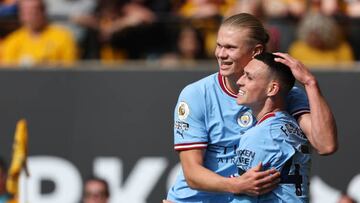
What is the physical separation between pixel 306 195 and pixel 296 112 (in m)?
0.46

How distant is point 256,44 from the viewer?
5.85 m

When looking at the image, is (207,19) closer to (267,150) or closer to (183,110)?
(183,110)

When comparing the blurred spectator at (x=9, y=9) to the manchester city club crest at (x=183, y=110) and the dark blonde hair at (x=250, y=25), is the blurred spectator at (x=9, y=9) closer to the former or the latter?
the manchester city club crest at (x=183, y=110)

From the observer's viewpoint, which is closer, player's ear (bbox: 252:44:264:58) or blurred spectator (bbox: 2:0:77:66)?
player's ear (bbox: 252:44:264:58)

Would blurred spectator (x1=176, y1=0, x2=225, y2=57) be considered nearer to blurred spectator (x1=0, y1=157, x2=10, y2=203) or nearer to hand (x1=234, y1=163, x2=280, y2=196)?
blurred spectator (x1=0, y1=157, x2=10, y2=203)

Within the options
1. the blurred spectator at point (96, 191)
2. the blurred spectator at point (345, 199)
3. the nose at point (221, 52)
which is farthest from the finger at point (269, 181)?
the blurred spectator at point (96, 191)

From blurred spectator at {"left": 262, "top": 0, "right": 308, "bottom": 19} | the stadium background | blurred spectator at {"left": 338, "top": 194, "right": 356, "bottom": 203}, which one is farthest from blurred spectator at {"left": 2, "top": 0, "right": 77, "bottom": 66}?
blurred spectator at {"left": 338, "top": 194, "right": 356, "bottom": 203}

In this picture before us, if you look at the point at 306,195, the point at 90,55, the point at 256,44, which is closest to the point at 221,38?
the point at 256,44

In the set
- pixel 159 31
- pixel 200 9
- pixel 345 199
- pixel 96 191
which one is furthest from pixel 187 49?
pixel 345 199

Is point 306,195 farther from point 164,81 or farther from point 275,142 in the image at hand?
point 164,81

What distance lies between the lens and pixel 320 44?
9766 millimetres

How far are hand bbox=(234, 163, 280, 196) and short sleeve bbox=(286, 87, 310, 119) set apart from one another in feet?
1.43

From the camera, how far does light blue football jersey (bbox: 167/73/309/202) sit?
5.94 metres

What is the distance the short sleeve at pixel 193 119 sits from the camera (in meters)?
5.93
